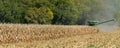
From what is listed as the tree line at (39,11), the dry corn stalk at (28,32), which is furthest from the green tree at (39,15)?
the dry corn stalk at (28,32)

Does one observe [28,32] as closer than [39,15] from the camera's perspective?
Yes

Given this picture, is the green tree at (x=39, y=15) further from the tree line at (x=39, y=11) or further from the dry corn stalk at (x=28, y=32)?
the dry corn stalk at (x=28, y=32)

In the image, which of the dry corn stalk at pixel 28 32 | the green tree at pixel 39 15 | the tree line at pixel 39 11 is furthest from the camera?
the green tree at pixel 39 15

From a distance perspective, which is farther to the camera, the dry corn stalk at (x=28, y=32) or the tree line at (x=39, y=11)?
the tree line at (x=39, y=11)

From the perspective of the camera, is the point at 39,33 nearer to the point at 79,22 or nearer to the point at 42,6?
the point at 42,6

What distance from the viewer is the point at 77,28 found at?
123 ft

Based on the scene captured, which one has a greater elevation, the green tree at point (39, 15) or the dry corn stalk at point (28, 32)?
the dry corn stalk at point (28, 32)

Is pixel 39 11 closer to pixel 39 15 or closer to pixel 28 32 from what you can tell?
pixel 39 15

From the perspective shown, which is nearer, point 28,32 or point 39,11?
point 28,32


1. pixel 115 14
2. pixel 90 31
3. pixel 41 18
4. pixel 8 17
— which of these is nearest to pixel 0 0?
pixel 8 17

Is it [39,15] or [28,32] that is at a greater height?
[28,32]

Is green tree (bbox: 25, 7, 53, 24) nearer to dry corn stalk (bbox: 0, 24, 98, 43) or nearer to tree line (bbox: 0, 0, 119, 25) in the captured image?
tree line (bbox: 0, 0, 119, 25)

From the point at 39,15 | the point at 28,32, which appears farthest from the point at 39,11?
the point at 28,32

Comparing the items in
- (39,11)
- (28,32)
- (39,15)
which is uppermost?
(28,32)
